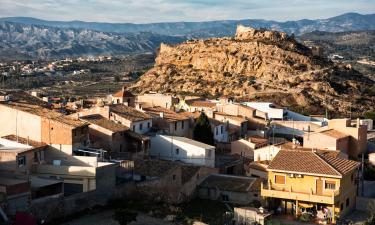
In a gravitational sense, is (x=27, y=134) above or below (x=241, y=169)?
above

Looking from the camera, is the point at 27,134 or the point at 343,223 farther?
the point at 27,134

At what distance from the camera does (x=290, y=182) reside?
32562 millimetres

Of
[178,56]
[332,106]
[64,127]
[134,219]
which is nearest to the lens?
[134,219]

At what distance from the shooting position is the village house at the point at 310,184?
31469mm

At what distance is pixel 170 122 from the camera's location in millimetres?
46812

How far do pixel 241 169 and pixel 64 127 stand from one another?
1278cm

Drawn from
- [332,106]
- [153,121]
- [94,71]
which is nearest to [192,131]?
[153,121]

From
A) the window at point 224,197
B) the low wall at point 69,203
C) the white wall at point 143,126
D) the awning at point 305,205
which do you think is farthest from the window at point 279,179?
the white wall at point 143,126

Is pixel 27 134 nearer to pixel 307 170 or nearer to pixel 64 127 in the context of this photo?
pixel 64 127

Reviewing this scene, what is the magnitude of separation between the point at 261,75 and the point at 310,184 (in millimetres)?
61641

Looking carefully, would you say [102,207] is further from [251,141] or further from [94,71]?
[94,71]

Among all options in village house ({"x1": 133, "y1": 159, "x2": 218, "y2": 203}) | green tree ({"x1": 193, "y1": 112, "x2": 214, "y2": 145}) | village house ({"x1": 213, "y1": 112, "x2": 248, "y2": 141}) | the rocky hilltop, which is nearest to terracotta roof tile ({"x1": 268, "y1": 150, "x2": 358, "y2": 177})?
village house ({"x1": 133, "y1": 159, "x2": 218, "y2": 203})

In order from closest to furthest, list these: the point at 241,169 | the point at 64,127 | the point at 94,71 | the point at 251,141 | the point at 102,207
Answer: the point at 102,207, the point at 64,127, the point at 241,169, the point at 251,141, the point at 94,71

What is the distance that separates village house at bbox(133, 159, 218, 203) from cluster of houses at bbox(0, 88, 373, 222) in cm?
5
